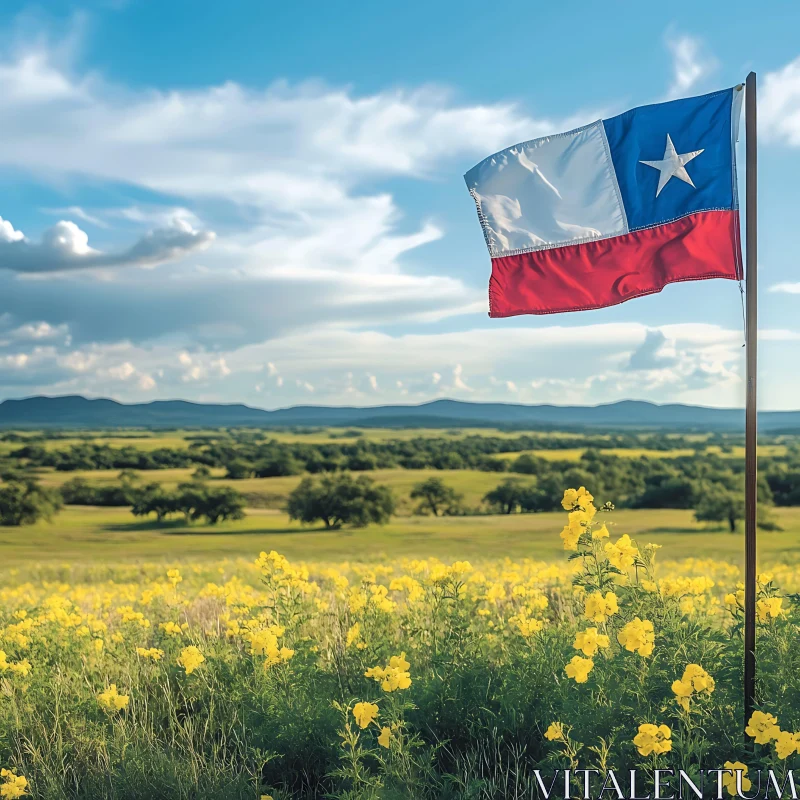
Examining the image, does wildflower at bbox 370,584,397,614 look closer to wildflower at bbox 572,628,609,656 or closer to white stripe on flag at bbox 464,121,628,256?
wildflower at bbox 572,628,609,656

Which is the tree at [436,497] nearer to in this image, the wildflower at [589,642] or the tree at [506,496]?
the tree at [506,496]

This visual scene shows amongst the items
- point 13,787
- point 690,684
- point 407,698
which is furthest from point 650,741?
point 13,787

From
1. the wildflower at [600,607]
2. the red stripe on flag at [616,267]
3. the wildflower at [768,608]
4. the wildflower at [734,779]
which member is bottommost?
the wildflower at [734,779]

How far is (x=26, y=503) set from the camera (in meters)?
34.2

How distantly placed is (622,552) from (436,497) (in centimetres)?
3749

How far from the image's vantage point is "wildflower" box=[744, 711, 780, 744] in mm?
4094

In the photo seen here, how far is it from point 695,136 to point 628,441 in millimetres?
67450

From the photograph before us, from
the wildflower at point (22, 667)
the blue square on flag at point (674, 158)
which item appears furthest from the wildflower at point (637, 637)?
the wildflower at point (22, 667)

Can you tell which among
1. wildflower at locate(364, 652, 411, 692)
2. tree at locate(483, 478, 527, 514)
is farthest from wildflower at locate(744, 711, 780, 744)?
tree at locate(483, 478, 527, 514)

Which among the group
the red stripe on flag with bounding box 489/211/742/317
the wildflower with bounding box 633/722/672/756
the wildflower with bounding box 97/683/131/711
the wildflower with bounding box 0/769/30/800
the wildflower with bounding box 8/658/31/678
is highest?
the red stripe on flag with bounding box 489/211/742/317

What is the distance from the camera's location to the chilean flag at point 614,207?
5508 millimetres

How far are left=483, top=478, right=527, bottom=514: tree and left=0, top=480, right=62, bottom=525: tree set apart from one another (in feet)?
71.8

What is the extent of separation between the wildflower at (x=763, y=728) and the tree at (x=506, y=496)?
3748 centimetres

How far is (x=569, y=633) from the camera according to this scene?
6.77 metres
